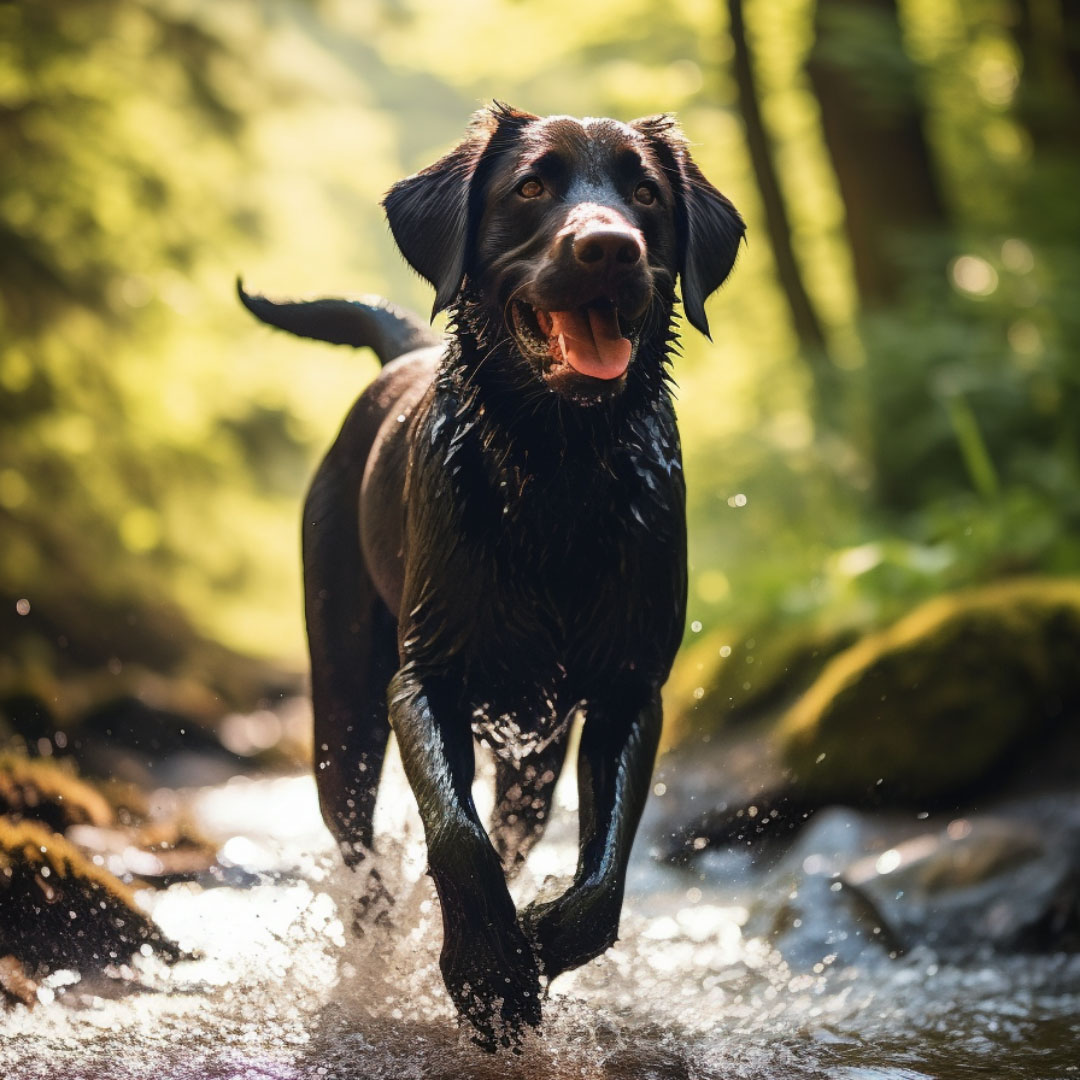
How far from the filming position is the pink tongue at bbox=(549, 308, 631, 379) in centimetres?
316

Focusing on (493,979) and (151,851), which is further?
(151,851)

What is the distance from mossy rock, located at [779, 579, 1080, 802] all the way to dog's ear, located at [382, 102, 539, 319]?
3699 mm

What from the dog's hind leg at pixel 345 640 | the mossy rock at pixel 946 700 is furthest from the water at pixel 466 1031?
the mossy rock at pixel 946 700

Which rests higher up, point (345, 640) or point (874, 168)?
point (874, 168)

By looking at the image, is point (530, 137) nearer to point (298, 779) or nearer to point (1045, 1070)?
point (1045, 1070)

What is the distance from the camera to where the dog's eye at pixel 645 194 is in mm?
3375

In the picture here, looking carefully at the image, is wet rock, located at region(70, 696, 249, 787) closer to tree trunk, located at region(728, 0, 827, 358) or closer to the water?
the water

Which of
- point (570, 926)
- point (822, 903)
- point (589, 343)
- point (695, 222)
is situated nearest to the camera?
point (589, 343)

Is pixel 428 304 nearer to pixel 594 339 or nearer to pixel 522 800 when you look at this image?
pixel 522 800

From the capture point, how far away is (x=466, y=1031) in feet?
11.4

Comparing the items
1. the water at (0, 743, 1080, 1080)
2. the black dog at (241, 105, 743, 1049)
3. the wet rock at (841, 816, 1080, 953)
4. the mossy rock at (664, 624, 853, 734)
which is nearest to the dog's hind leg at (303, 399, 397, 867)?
the water at (0, 743, 1080, 1080)

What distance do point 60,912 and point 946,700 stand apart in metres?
3.88

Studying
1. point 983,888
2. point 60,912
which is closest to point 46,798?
point 60,912

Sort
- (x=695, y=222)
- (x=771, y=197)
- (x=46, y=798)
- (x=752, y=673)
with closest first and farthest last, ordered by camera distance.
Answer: (x=695, y=222)
(x=46, y=798)
(x=752, y=673)
(x=771, y=197)
